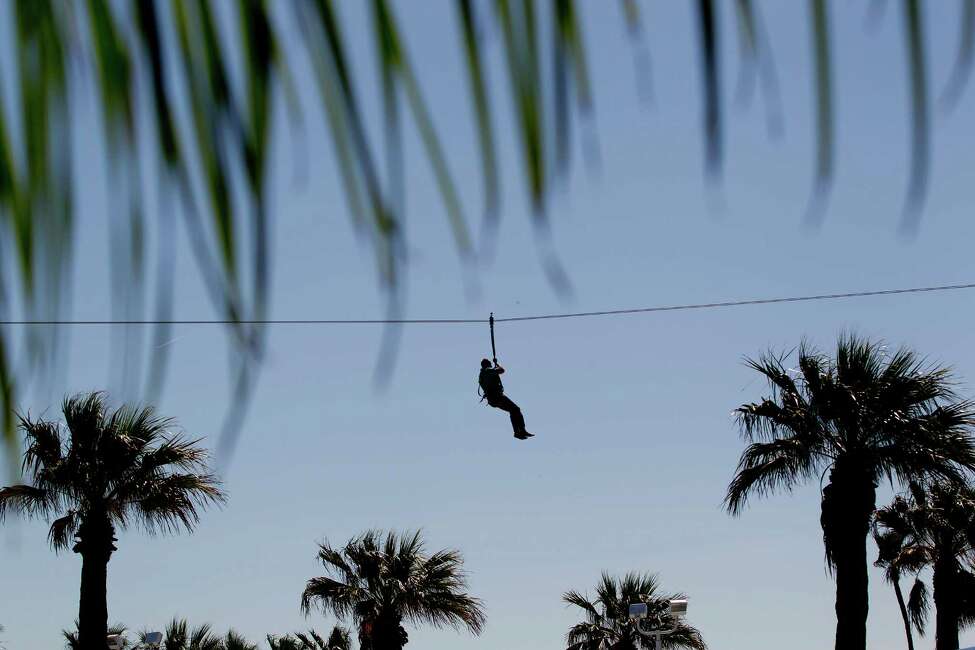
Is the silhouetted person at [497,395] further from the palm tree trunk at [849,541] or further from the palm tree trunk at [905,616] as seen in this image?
the palm tree trunk at [905,616]

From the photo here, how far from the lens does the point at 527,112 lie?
2.20 ft

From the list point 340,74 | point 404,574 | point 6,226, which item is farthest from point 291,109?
point 404,574

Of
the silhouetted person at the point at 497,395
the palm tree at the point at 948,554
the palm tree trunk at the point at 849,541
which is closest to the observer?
the silhouetted person at the point at 497,395

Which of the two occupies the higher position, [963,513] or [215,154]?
[963,513]

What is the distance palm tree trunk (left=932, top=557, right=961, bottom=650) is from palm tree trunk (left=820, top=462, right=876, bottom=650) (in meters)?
11.3

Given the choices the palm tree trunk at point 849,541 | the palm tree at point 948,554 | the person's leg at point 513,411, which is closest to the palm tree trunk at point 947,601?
the palm tree at point 948,554

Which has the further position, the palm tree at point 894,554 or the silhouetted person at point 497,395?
the palm tree at point 894,554

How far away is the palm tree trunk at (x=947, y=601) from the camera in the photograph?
31.6 m

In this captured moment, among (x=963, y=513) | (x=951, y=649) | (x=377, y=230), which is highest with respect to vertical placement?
(x=963, y=513)

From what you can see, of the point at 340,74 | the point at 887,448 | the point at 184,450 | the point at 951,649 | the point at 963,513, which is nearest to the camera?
the point at 340,74

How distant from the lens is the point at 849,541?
21.4 m

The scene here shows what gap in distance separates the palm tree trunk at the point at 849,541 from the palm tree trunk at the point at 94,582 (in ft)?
37.9

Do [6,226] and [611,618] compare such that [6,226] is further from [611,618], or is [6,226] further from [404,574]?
Answer: [611,618]

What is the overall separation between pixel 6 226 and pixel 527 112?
267 millimetres
